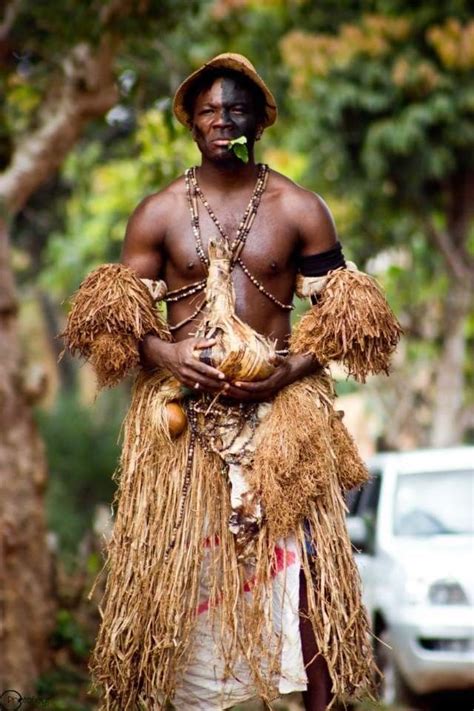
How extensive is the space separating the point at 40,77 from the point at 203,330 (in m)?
5.01

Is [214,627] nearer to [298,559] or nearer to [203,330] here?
[298,559]

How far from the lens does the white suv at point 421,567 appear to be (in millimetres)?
7844

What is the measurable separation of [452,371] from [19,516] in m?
8.17

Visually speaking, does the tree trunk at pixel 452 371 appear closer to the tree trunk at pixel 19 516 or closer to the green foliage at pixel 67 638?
the green foliage at pixel 67 638

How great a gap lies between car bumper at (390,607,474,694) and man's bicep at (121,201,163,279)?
4251 millimetres

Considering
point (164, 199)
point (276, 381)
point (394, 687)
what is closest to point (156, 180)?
point (394, 687)

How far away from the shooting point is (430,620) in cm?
786

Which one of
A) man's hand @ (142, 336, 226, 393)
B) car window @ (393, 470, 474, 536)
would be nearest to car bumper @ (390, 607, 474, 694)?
car window @ (393, 470, 474, 536)

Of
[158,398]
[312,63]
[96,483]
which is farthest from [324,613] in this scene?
[96,483]

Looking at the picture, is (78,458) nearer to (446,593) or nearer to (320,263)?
(446,593)

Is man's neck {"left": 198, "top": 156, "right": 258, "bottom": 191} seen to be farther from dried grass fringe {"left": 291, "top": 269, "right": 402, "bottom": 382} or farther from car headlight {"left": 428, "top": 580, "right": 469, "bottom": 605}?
car headlight {"left": 428, "top": 580, "right": 469, "bottom": 605}

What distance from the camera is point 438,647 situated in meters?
7.88

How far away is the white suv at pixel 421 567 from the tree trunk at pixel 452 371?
210 inches

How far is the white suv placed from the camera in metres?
7.84
